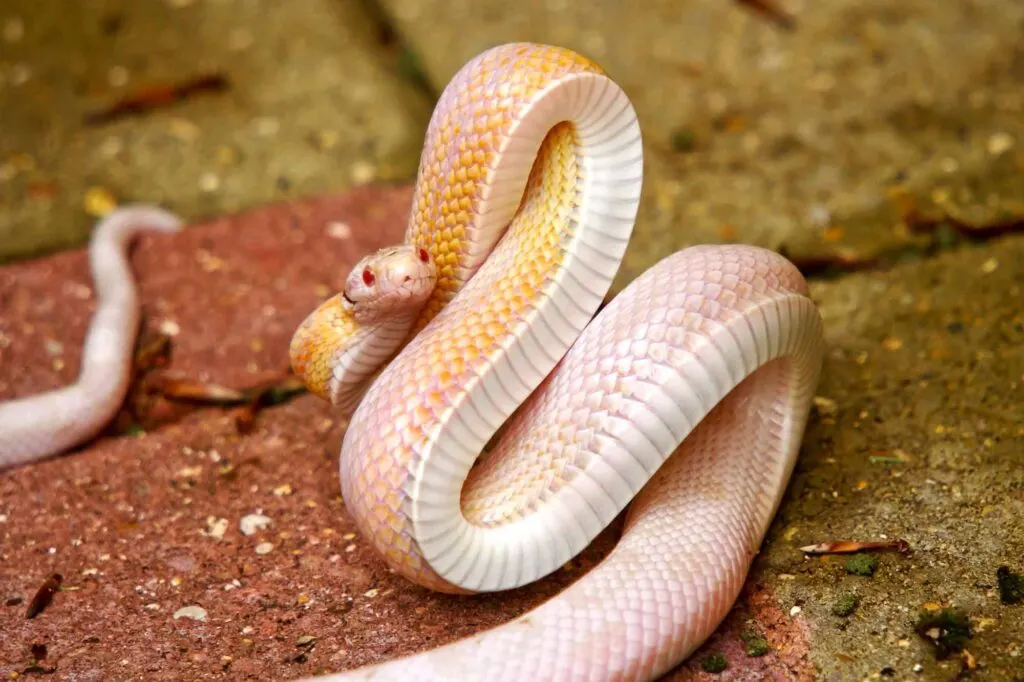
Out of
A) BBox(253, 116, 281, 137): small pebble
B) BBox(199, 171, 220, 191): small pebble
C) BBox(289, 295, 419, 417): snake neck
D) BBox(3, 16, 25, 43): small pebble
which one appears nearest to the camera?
BBox(289, 295, 419, 417): snake neck

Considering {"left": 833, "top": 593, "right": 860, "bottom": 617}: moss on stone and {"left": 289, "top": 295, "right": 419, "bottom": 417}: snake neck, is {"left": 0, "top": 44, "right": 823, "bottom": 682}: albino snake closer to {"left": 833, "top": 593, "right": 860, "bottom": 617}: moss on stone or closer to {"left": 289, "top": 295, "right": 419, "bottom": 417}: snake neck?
{"left": 289, "top": 295, "right": 419, "bottom": 417}: snake neck

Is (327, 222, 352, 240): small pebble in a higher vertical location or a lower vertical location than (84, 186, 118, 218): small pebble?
lower

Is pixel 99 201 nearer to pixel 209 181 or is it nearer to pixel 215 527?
pixel 209 181

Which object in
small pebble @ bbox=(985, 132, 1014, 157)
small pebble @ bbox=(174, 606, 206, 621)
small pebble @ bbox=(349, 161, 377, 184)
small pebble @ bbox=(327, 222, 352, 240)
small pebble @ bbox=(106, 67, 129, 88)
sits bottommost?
small pebble @ bbox=(985, 132, 1014, 157)

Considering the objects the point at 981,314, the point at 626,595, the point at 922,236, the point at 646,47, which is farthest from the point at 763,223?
the point at 626,595

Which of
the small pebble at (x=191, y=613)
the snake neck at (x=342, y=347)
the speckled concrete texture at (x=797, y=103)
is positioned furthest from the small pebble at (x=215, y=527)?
the speckled concrete texture at (x=797, y=103)

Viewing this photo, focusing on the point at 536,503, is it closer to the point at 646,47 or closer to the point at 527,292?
the point at 527,292

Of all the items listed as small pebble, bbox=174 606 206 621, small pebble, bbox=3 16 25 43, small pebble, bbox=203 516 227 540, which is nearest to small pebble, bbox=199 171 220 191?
small pebble, bbox=3 16 25 43
